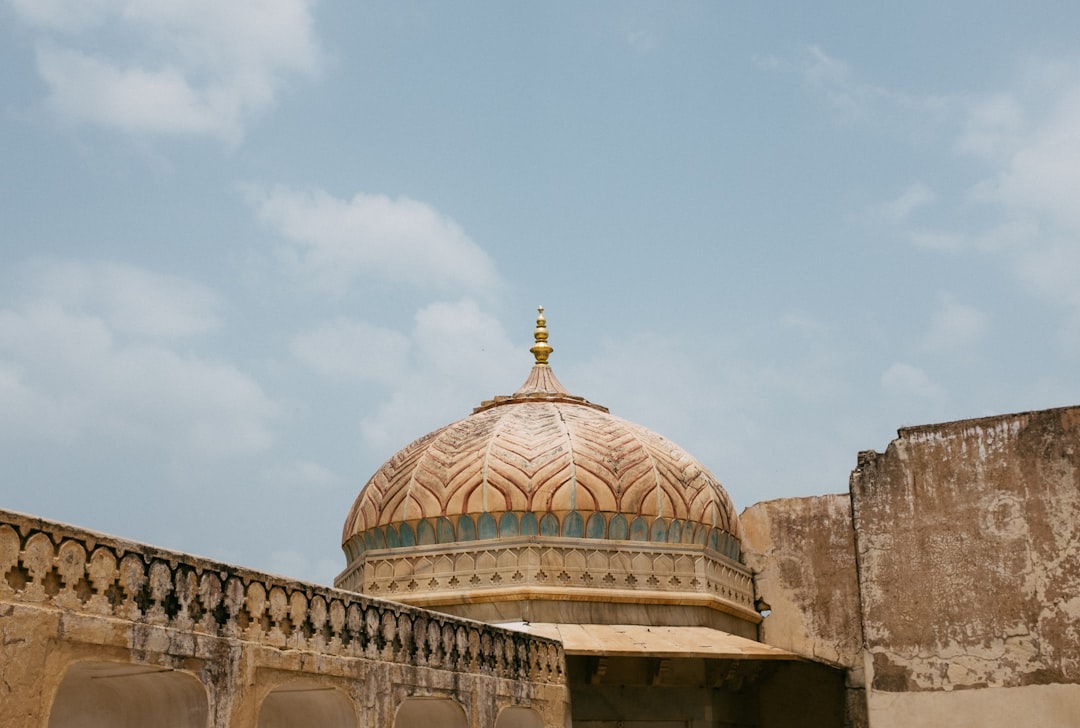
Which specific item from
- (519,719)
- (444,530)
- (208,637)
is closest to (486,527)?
(444,530)

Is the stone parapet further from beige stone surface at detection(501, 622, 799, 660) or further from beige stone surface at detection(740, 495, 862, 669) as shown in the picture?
beige stone surface at detection(740, 495, 862, 669)

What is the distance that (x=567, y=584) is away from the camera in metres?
11.6

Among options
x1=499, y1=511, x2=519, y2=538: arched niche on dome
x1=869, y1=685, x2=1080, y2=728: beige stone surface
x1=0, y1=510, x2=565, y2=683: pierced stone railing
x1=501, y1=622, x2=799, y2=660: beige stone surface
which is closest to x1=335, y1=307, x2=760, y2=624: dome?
x1=499, y1=511, x2=519, y2=538: arched niche on dome

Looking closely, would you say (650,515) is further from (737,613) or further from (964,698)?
(964,698)

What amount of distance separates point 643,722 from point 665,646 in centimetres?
100

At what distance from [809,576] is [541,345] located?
4.18m

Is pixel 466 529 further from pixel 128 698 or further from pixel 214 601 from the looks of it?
pixel 214 601

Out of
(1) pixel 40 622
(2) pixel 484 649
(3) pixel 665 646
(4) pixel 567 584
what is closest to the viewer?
(1) pixel 40 622

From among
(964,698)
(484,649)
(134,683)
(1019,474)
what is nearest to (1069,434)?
(1019,474)

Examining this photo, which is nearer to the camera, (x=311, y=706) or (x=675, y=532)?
(x=311, y=706)

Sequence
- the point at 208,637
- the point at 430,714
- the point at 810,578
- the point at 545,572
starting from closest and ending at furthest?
the point at 208,637, the point at 430,714, the point at 545,572, the point at 810,578

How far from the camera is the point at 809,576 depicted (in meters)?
13.2

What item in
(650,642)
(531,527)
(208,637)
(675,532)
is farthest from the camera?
(675,532)

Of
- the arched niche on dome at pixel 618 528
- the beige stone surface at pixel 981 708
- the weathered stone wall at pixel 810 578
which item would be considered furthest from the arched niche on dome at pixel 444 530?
the beige stone surface at pixel 981 708
